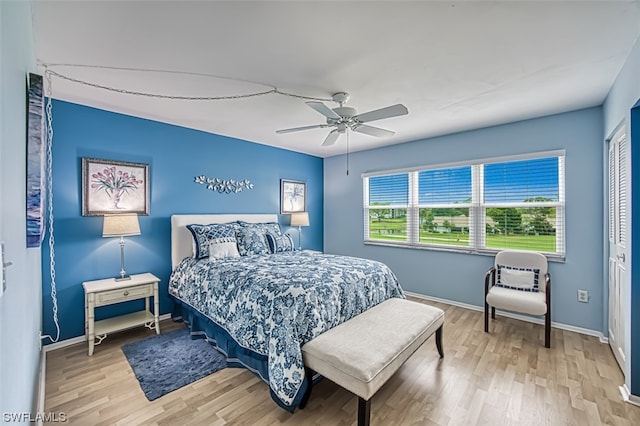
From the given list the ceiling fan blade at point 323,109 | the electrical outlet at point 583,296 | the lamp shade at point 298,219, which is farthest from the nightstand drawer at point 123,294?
the electrical outlet at point 583,296

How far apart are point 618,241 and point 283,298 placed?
3.07m

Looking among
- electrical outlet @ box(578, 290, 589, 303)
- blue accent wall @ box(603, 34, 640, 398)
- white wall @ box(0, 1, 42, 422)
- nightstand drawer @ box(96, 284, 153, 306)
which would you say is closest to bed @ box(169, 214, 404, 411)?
nightstand drawer @ box(96, 284, 153, 306)

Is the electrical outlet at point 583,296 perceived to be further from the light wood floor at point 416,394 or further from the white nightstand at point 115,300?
the white nightstand at point 115,300

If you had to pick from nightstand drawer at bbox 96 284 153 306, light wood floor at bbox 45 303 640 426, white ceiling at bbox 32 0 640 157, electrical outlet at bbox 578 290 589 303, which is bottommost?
light wood floor at bbox 45 303 640 426

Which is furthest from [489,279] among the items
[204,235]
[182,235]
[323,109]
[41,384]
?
[41,384]

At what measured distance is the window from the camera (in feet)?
11.4

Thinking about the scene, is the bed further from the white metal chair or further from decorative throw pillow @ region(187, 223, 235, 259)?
the white metal chair

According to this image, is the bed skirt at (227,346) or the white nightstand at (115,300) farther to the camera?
the white nightstand at (115,300)

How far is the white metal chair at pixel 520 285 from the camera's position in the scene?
293cm

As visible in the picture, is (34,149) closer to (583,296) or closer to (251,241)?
(251,241)

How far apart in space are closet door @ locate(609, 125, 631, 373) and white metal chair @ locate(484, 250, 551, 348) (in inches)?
19.7

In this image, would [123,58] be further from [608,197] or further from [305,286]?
[608,197]

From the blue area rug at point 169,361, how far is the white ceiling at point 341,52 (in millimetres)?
2535

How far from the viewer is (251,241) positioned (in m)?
3.82
